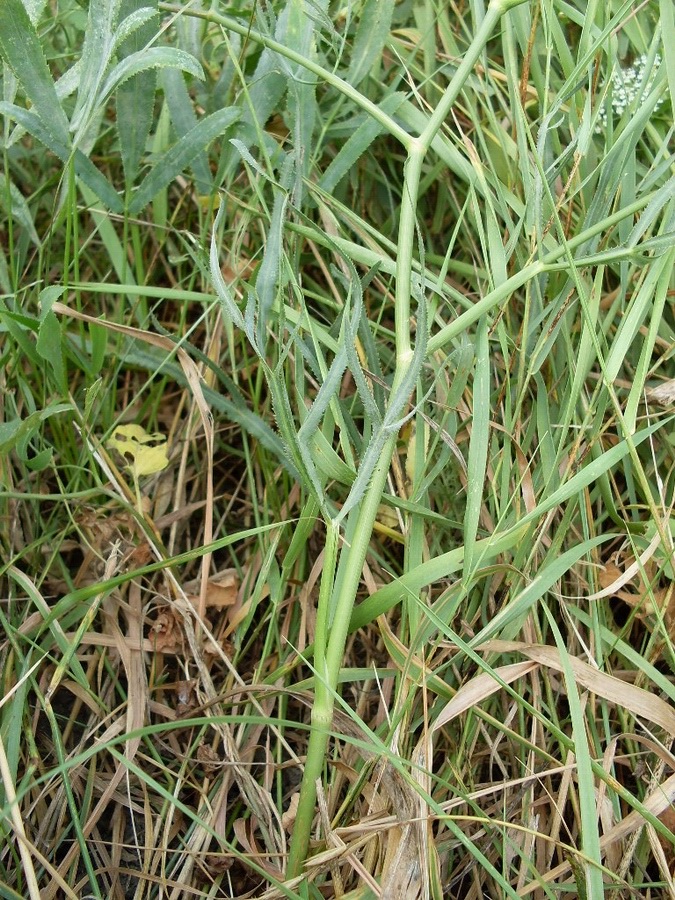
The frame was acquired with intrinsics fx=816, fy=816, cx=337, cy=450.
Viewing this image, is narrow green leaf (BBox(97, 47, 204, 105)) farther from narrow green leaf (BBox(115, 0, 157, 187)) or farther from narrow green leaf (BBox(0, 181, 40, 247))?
narrow green leaf (BBox(0, 181, 40, 247))

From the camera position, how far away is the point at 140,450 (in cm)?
111

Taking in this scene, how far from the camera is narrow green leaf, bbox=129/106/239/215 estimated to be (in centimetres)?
101

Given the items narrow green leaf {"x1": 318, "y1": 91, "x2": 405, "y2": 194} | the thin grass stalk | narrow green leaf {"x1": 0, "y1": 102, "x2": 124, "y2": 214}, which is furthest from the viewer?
narrow green leaf {"x1": 318, "y1": 91, "x2": 405, "y2": 194}

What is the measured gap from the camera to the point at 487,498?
1.02 metres

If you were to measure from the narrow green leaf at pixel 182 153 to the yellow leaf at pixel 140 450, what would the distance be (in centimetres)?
29

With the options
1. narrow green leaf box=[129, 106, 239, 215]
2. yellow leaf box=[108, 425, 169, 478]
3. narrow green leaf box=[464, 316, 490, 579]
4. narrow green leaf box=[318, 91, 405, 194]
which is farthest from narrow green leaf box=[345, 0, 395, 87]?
yellow leaf box=[108, 425, 169, 478]

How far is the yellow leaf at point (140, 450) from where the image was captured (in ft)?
3.60

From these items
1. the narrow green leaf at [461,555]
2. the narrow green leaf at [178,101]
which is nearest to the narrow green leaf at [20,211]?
the narrow green leaf at [178,101]

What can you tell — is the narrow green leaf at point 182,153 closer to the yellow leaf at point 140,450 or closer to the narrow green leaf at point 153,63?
the narrow green leaf at point 153,63

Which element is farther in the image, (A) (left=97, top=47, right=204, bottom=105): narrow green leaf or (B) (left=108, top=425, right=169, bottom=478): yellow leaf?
(B) (left=108, top=425, right=169, bottom=478): yellow leaf

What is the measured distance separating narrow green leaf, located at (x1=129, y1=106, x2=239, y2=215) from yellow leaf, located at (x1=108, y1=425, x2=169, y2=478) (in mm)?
289

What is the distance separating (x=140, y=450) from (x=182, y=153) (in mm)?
390

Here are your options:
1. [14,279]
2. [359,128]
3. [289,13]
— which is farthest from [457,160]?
[14,279]

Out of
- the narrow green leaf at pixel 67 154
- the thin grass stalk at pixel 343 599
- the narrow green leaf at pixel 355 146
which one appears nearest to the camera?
the thin grass stalk at pixel 343 599
